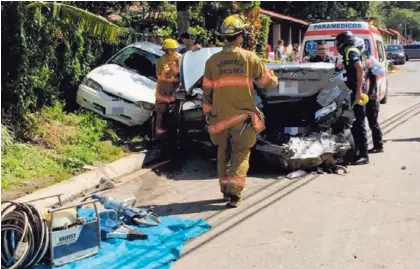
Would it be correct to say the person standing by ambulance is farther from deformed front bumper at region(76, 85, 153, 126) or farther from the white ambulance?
the white ambulance

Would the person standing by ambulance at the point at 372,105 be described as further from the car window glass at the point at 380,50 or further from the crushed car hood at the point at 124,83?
the car window glass at the point at 380,50

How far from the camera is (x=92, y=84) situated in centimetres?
966

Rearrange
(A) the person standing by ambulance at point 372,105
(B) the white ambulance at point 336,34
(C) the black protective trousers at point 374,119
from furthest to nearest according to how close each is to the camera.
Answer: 1. (B) the white ambulance at point 336,34
2. (C) the black protective trousers at point 374,119
3. (A) the person standing by ambulance at point 372,105

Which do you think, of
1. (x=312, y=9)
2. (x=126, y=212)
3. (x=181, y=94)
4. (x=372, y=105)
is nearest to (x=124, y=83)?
(x=181, y=94)

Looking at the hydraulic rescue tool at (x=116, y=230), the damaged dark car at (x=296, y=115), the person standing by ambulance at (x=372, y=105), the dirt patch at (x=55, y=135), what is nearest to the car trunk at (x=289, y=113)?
the damaged dark car at (x=296, y=115)

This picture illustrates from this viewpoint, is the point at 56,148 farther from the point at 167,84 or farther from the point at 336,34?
the point at 336,34

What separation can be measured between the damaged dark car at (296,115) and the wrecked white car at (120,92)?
1.04 metres

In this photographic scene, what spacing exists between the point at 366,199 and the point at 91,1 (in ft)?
29.1

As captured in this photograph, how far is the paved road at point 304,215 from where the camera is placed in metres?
4.66

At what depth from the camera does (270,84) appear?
241 inches

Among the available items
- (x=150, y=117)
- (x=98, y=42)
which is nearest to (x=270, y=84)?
(x=150, y=117)

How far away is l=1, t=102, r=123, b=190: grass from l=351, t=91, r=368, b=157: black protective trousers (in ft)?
10.7

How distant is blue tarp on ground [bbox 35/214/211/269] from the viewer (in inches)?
180

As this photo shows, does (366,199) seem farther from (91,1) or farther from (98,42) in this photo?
(91,1)
